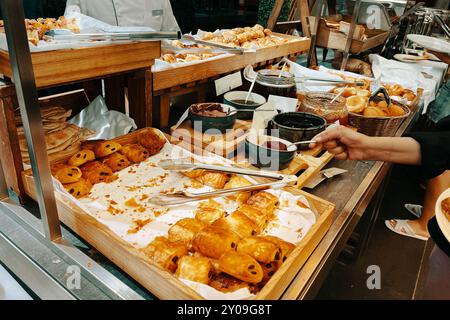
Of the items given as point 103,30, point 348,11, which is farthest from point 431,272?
point 348,11

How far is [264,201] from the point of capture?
4.83 feet

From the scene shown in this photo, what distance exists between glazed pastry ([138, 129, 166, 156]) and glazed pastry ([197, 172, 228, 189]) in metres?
0.36

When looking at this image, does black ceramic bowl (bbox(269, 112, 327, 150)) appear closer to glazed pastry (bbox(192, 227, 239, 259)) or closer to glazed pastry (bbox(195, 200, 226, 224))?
glazed pastry (bbox(195, 200, 226, 224))

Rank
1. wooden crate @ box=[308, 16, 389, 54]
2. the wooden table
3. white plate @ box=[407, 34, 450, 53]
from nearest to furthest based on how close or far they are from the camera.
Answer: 1. the wooden table
2. white plate @ box=[407, 34, 450, 53]
3. wooden crate @ box=[308, 16, 389, 54]

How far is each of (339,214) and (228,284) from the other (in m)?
0.77

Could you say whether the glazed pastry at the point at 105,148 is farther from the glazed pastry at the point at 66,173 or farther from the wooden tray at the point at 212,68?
the wooden tray at the point at 212,68

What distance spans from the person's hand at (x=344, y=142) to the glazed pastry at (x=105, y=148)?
3.42 feet

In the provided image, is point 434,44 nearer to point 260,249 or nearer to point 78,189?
point 260,249

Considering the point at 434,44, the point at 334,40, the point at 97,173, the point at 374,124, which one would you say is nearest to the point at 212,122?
the point at 97,173

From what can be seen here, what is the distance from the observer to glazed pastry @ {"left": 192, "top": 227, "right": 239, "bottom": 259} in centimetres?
118

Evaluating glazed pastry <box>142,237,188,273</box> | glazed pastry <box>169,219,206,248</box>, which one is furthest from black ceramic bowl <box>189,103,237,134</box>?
glazed pastry <box>142,237,188,273</box>

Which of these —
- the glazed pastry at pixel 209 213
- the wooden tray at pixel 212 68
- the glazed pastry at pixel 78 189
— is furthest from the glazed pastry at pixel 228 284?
the wooden tray at pixel 212 68

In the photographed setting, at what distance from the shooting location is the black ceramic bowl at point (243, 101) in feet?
7.27

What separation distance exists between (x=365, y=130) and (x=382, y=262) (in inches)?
61.2
